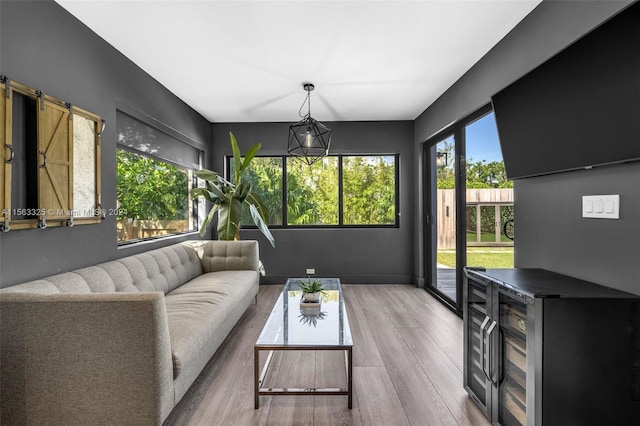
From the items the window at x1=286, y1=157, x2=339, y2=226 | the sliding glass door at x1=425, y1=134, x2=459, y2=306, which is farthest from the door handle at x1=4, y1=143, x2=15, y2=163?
the sliding glass door at x1=425, y1=134, x2=459, y2=306

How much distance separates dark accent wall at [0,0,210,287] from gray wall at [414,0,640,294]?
3.16 meters

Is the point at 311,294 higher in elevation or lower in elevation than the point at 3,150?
lower

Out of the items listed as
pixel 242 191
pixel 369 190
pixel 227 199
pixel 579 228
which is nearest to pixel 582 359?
pixel 579 228

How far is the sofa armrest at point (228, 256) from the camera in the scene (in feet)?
12.8

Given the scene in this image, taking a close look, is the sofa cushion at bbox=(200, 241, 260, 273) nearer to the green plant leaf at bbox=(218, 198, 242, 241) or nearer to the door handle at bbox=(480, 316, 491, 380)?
the green plant leaf at bbox=(218, 198, 242, 241)

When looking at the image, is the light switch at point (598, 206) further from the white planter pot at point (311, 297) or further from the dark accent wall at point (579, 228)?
the white planter pot at point (311, 297)

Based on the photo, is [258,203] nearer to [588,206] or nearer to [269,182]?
[269,182]

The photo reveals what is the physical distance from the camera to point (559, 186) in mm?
2043

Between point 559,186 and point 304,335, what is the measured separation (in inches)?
73.5

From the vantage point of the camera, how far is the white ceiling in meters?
2.24

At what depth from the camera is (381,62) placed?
3.07 meters

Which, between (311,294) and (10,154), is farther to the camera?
(311,294)

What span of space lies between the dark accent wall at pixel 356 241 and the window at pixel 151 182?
1.20 m

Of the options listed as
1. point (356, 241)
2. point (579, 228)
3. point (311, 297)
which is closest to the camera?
point (579, 228)
